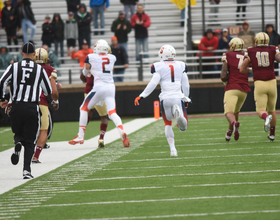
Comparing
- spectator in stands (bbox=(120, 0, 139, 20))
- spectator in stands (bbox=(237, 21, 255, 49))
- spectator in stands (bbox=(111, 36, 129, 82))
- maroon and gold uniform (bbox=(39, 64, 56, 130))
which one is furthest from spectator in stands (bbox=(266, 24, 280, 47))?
maroon and gold uniform (bbox=(39, 64, 56, 130))

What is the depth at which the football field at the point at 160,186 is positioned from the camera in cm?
502

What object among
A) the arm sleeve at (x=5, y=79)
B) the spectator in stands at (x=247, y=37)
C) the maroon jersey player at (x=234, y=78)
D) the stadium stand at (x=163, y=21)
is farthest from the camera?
the stadium stand at (x=163, y=21)

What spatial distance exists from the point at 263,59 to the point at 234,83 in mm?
698

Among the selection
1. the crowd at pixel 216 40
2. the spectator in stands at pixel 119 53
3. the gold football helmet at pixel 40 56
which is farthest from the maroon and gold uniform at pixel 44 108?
the crowd at pixel 216 40

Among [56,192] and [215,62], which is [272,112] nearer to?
[56,192]

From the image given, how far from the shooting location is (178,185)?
6.15 meters

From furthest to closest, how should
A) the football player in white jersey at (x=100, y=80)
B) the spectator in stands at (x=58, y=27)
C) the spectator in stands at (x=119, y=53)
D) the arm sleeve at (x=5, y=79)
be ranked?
1. the spectator in stands at (x=58, y=27)
2. the spectator in stands at (x=119, y=53)
3. the football player in white jersey at (x=100, y=80)
4. the arm sleeve at (x=5, y=79)

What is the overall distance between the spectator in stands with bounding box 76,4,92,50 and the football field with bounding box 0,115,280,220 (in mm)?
10407

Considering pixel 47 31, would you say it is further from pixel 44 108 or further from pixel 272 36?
pixel 44 108

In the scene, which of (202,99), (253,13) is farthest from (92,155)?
(253,13)

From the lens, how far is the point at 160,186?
6.15m

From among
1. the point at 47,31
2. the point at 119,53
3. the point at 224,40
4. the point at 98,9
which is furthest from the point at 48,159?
the point at 98,9

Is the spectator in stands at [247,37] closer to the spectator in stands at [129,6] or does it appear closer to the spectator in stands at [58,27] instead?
the spectator in stands at [129,6]

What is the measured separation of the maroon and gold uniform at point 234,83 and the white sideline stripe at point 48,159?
103 inches
